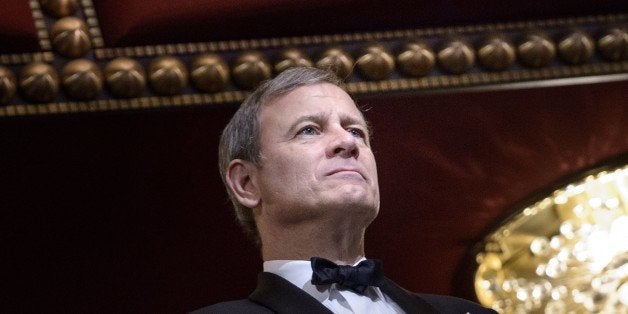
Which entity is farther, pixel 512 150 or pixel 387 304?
pixel 512 150

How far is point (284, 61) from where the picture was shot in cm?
158

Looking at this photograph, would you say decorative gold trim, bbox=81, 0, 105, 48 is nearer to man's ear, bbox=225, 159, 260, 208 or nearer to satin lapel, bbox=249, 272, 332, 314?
man's ear, bbox=225, 159, 260, 208

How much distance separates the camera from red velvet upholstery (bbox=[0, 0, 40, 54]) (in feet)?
5.03

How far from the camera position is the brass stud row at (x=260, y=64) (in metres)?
1.52

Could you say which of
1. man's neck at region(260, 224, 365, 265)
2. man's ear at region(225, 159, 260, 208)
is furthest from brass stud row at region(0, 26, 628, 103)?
man's neck at region(260, 224, 365, 265)

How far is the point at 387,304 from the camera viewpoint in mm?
1540

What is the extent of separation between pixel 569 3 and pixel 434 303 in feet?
1.54

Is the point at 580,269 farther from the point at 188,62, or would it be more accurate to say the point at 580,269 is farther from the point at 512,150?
the point at 188,62

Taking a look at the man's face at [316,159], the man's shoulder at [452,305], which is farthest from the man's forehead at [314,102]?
the man's shoulder at [452,305]

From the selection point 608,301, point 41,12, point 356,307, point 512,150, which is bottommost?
point 608,301

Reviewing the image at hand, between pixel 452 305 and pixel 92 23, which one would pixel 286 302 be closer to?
pixel 452 305

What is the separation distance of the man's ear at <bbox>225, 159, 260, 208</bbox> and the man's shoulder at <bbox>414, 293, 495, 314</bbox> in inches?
10.2

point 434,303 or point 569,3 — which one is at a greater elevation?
point 569,3

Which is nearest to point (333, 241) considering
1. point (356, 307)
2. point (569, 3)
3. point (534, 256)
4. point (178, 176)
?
point (356, 307)
